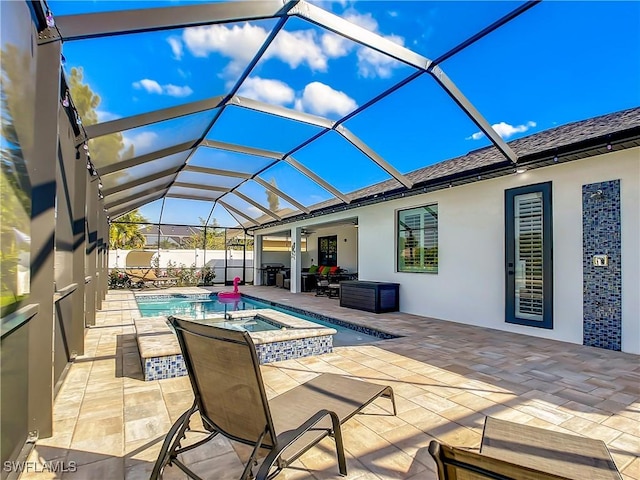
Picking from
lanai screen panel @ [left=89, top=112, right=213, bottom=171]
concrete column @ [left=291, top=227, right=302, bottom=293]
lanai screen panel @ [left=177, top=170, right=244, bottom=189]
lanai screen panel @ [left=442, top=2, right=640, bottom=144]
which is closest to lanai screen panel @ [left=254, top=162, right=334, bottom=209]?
lanai screen panel @ [left=177, top=170, right=244, bottom=189]

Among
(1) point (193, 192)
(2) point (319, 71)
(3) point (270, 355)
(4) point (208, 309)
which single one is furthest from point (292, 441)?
(1) point (193, 192)

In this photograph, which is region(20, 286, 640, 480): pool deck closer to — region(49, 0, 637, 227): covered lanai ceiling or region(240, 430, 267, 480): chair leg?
region(240, 430, 267, 480): chair leg

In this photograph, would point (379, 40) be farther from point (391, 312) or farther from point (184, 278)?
point (184, 278)

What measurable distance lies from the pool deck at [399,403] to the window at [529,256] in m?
0.67

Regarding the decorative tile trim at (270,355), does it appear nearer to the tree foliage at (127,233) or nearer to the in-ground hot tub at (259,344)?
the in-ground hot tub at (259,344)

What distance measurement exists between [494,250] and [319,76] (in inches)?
193

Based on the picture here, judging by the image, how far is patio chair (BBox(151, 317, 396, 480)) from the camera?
1932 millimetres

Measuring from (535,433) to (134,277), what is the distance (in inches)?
672

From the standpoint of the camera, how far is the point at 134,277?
1625 cm

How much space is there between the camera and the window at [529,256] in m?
6.43

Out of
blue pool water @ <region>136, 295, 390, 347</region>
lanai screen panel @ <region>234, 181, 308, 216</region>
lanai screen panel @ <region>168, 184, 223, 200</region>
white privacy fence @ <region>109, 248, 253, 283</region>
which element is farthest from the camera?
white privacy fence @ <region>109, 248, 253, 283</region>

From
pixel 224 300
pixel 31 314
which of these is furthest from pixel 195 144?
pixel 224 300

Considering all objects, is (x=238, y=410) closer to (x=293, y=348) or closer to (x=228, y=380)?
(x=228, y=380)

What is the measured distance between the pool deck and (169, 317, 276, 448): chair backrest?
469 mm
